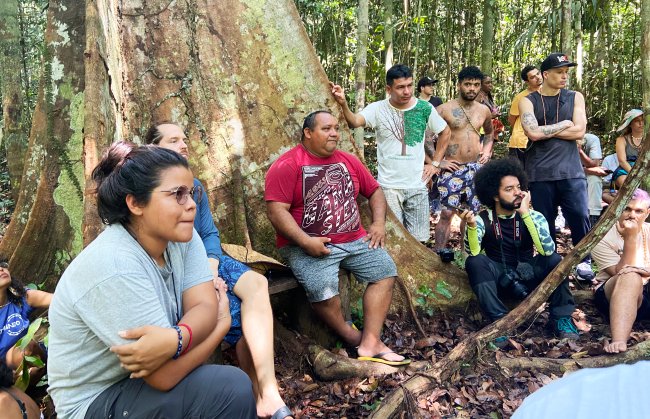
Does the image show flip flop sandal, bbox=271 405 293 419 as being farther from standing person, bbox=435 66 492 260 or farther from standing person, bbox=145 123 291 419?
standing person, bbox=435 66 492 260

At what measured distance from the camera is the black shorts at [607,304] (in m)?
4.75

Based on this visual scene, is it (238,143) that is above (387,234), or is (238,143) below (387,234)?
above

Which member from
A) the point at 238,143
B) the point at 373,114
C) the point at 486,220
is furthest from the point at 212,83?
the point at 486,220

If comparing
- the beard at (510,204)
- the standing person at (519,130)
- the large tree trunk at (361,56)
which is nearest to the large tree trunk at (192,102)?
the beard at (510,204)

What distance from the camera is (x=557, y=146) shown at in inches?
219

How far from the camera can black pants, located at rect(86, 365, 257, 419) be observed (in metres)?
2.42

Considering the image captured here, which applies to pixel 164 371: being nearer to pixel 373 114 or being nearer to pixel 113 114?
pixel 113 114

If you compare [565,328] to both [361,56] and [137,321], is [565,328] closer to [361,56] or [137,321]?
[137,321]

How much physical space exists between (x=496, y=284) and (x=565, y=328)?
63cm

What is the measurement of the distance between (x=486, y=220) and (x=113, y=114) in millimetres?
3129

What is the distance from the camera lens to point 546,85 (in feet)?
18.8

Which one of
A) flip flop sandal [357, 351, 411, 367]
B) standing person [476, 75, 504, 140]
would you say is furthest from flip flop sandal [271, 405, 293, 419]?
standing person [476, 75, 504, 140]

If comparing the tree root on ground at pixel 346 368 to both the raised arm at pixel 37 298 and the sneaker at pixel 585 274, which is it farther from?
the sneaker at pixel 585 274

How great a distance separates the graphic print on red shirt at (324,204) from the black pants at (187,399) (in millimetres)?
2024
